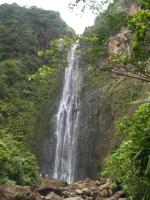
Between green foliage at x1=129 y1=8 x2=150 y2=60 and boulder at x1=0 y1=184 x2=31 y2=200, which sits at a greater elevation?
green foliage at x1=129 y1=8 x2=150 y2=60

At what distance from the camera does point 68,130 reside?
2312 centimetres

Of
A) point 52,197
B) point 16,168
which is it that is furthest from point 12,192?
point 16,168

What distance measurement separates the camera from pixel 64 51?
759 centimetres

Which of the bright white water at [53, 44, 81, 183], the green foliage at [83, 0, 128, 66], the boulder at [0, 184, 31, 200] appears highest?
the green foliage at [83, 0, 128, 66]

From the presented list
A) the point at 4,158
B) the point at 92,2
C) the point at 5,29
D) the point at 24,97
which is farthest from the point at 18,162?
the point at 5,29

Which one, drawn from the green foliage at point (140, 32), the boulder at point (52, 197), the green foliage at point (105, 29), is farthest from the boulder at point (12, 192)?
the green foliage at point (140, 32)

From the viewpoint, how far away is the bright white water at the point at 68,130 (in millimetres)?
21672

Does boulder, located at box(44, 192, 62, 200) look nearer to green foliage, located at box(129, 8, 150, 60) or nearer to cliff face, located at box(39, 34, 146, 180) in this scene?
green foliage, located at box(129, 8, 150, 60)

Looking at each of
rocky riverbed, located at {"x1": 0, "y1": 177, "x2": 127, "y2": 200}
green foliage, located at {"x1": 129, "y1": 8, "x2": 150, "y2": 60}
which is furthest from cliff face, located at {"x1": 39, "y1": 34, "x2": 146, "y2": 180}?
Answer: green foliage, located at {"x1": 129, "y1": 8, "x2": 150, "y2": 60}

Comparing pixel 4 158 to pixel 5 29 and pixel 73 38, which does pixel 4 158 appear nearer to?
pixel 73 38

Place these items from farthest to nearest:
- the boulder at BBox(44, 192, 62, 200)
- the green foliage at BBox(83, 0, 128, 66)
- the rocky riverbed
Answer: the boulder at BBox(44, 192, 62, 200), the rocky riverbed, the green foliage at BBox(83, 0, 128, 66)

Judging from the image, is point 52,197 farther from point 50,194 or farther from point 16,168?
point 16,168

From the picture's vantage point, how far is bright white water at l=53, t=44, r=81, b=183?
2167 cm

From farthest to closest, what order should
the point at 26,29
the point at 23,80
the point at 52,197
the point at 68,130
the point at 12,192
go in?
1. the point at 26,29
2. the point at 23,80
3. the point at 68,130
4. the point at 52,197
5. the point at 12,192
